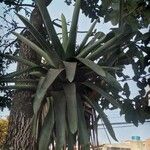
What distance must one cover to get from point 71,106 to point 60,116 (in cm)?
10

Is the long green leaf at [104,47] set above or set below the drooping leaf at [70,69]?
above

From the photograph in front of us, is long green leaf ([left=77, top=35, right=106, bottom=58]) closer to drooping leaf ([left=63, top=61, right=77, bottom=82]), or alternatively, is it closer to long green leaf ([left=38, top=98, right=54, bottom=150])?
drooping leaf ([left=63, top=61, right=77, bottom=82])

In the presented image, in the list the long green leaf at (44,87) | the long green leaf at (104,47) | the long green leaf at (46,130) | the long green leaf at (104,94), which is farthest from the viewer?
the long green leaf at (104,47)

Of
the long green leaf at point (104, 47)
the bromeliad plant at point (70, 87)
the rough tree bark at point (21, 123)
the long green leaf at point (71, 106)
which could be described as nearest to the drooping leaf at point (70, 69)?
the bromeliad plant at point (70, 87)

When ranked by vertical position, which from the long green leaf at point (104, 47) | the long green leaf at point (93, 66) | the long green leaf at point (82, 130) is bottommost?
the long green leaf at point (82, 130)

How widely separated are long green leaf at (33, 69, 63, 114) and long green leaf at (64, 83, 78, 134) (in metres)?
0.14

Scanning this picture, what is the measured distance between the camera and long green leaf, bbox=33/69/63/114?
2.67 m

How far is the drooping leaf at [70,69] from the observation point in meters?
2.82

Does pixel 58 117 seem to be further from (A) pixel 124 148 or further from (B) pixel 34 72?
(A) pixel 124 148

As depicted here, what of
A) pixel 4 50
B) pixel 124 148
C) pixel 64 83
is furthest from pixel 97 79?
pixel 124 148

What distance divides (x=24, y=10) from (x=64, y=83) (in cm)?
275

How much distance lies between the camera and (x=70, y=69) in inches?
114

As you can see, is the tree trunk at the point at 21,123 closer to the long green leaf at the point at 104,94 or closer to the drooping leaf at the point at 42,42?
the drooping leaf at the point at 42,42

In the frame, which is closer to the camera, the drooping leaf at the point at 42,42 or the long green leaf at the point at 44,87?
the long green leaf at the point at 44,87
